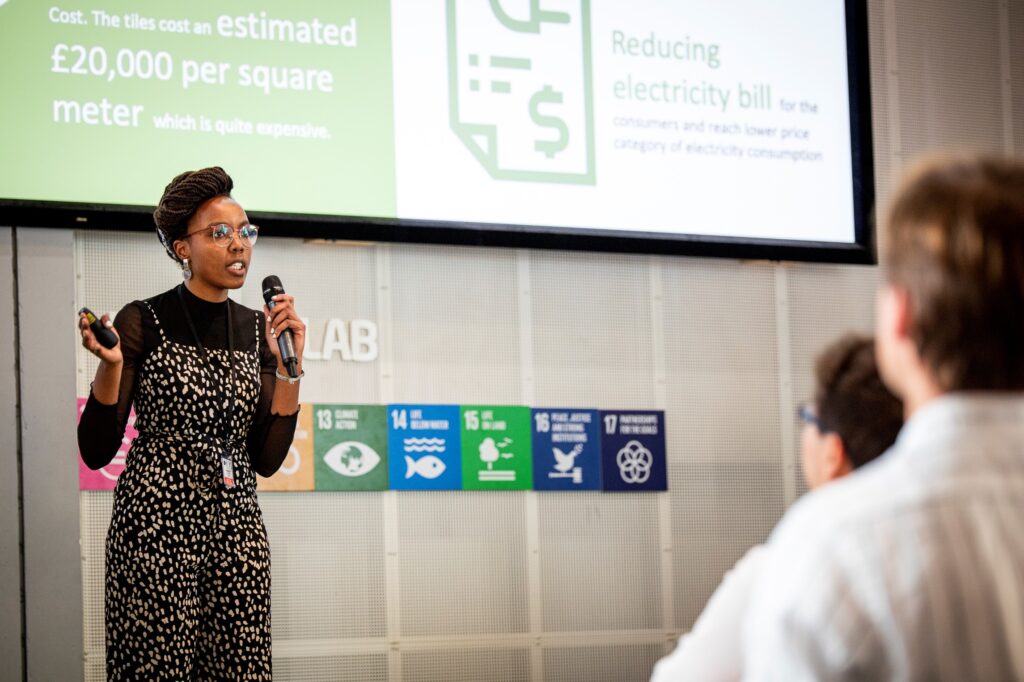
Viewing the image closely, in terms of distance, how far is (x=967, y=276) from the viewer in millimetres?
905

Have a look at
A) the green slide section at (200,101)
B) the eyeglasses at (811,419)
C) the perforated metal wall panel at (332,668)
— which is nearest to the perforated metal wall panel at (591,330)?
the green slide section at (200,101)

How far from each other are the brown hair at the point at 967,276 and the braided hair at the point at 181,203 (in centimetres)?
233

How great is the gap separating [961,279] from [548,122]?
3.79 m

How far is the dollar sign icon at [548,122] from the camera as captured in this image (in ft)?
15.1

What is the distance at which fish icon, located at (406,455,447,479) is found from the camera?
15.0 feet

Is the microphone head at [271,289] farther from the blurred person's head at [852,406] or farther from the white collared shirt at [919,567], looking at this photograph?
the white collared shirt at [919,567]

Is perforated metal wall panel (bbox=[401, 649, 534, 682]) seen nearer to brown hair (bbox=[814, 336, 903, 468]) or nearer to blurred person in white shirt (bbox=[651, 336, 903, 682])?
blurred person in white shirt (bbox=[651, 336, 903, 682])

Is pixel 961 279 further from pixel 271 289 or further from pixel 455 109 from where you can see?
pixel 455 109

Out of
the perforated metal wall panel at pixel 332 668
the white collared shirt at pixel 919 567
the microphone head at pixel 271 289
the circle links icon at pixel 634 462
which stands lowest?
the perforated metal wall panel at pixel 332 668

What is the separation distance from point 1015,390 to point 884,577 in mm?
161

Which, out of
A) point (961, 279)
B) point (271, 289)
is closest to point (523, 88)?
point (271, 289)

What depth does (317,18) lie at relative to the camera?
4367 millimetres

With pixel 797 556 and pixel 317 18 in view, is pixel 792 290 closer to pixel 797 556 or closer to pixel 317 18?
pixel 317 18

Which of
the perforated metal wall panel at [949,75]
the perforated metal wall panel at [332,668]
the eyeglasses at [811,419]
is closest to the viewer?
the eyeglasses at [811,419]
